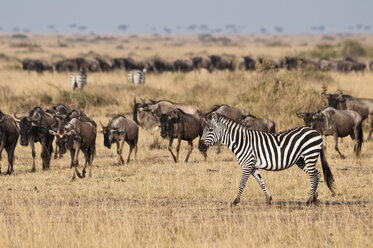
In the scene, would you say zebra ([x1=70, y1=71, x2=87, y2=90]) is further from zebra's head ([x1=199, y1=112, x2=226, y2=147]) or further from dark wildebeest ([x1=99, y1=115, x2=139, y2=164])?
zebra's head ([x1=199, y1=112, x2=226, y2=147])

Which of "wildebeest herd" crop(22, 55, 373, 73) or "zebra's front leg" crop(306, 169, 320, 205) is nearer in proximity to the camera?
"zebra's front leg" crop(306, 169, 320, 205)

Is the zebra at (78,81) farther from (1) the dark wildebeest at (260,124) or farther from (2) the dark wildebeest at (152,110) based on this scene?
(1) the dark wildebeest at (260,124)

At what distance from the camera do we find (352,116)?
620 inches

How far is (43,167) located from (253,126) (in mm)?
4864

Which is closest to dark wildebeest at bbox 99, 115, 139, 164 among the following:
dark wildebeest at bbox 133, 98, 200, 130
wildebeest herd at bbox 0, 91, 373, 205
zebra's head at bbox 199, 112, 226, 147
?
wildebeest herd at bbox 0, 91, 373, 205

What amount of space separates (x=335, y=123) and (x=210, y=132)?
6.13m

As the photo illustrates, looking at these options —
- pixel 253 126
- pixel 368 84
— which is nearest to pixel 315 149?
pixel 253 126

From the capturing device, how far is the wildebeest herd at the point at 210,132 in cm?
984

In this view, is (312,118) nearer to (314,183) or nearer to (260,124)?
(260,124)

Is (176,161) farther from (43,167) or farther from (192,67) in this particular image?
(192,67)

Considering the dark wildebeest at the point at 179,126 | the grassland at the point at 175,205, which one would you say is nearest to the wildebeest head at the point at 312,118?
the grassland at the point at 175,205

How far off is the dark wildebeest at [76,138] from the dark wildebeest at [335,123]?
187 inches

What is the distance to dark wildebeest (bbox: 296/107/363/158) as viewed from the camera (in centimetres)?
1520

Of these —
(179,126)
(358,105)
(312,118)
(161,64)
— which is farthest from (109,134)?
(161,64)
